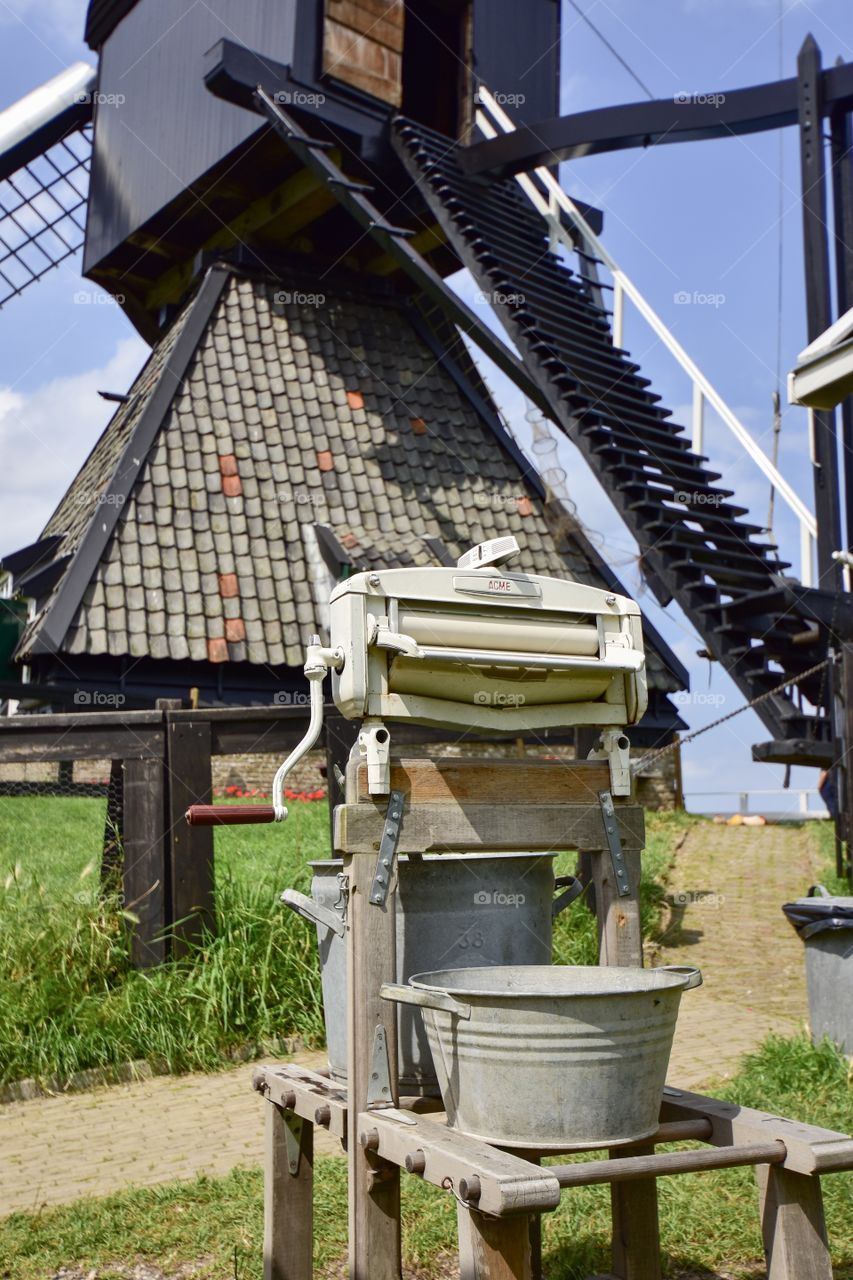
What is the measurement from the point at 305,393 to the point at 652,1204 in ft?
36.8

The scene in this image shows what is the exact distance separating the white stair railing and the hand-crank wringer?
706 cm

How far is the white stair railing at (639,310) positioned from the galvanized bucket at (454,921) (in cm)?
720

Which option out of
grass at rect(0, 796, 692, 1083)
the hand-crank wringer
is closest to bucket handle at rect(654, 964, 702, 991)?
the hand-crank wringer

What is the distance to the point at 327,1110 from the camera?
2867mm

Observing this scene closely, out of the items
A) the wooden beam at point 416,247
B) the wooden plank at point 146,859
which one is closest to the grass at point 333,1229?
the wooden plank at point 146,859

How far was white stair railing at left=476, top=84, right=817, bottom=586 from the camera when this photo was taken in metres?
9.65

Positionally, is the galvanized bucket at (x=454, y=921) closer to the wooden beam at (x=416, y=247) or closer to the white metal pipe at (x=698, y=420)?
the white metal pipe at (x=698, y=420)

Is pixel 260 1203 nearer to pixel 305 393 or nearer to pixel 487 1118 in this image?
pixel 487 1118

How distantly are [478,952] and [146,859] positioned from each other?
4.01 m

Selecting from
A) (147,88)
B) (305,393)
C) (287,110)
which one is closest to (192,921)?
(305,393)

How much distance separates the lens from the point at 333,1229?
12.4ft

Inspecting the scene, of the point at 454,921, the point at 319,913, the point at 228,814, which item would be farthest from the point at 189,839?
the point at 454,921

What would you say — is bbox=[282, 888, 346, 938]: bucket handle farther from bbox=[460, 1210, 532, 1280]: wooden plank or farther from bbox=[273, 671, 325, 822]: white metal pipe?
bbox=[460, 1210, 532, 1280]: wooden plank

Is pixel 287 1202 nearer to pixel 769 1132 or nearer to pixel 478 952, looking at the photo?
pixel 478 952
